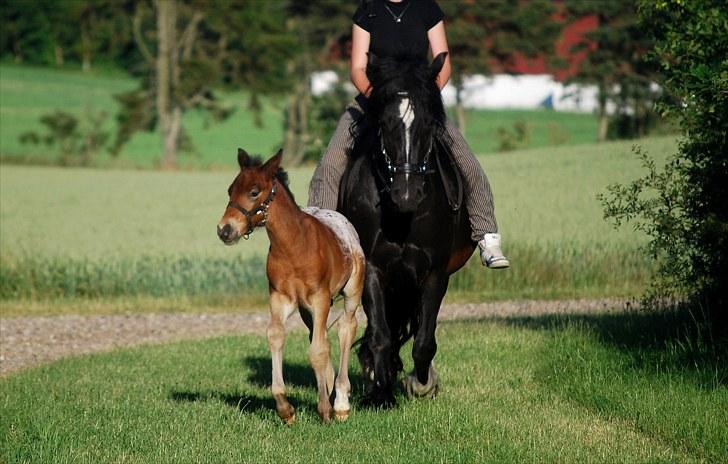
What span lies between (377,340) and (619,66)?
43.2 m

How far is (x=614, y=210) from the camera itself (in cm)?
1243

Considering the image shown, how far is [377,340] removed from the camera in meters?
9.29

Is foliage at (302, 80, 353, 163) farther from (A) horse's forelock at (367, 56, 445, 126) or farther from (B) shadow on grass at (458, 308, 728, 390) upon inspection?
(A) horse's forelock at (367, 56, 445, 126)

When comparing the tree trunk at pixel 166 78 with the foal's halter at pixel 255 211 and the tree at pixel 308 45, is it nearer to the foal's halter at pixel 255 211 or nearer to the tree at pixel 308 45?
the tree at pixel 308 45

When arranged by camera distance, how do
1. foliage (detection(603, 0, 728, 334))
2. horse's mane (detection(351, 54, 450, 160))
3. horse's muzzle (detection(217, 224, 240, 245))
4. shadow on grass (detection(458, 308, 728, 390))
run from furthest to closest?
1. foliage (detection(603, 0, 728, 334))
2. shadow on grass (detection(458, 308, 728, 390))
3. horse's mane (detection(351, 54, 450, 160))
4. horse's muzzle (detection(217, 224, 240, 245))

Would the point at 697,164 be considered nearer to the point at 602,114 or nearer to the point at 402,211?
the point at 402,211

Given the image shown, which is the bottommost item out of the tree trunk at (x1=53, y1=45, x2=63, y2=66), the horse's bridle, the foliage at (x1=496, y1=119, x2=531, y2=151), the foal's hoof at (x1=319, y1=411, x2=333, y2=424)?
the foliage at (x1=496, y1=119, x2=531, y2=151)

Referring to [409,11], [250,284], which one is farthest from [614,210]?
[250,284]

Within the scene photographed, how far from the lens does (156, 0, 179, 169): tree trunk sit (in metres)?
52.8

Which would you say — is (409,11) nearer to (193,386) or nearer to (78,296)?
(193,386)

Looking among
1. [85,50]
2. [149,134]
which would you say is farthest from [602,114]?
[85,50]

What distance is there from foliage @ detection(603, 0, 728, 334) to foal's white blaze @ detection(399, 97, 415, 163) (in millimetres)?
3117

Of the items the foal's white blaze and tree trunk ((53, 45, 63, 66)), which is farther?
tree trunk ((53, 45, 63, 66))

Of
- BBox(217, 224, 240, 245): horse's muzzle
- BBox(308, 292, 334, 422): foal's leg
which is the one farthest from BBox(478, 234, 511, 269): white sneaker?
BBox(217, 224, 240, 245): horse's muzzle
